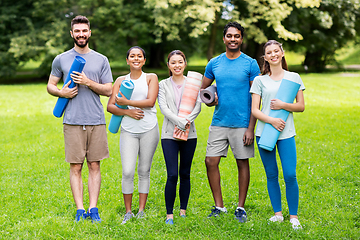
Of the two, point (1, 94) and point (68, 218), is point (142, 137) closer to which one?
point (68, 218)

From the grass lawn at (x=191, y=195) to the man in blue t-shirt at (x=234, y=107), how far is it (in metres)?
0.53

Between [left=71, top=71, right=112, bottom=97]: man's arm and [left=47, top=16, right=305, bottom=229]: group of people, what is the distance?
1 cm

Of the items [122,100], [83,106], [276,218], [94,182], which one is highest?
[122,100]

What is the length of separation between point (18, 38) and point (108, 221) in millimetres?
19596

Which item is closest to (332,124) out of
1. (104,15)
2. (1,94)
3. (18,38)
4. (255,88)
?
(255,88)

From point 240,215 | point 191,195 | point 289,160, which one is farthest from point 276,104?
point 191,195

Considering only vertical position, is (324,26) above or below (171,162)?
above

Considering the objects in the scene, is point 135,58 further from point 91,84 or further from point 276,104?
point 276,104

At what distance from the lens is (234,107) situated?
423 cm

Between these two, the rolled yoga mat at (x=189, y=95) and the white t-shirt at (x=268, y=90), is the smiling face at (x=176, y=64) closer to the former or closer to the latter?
the rolled yoga mat at (x=189, y=95)

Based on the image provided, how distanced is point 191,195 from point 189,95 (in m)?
1.95

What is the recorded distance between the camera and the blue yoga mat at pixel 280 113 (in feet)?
12.9

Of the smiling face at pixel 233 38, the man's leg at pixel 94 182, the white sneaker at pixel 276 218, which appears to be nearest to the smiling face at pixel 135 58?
the smiling face at pixel 233 38

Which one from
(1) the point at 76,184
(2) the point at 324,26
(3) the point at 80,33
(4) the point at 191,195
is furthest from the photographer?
(2) the point at 324,26
